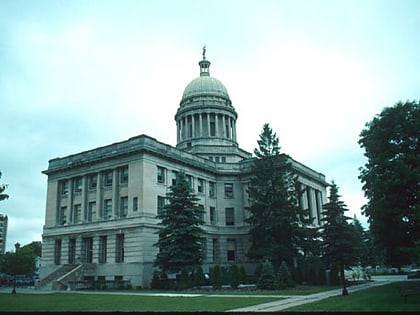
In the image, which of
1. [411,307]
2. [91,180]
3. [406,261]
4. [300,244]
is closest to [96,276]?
[91,180]

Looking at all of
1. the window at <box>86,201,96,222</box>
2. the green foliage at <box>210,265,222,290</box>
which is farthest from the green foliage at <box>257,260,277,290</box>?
the window at <box>86,201,96,222</box>

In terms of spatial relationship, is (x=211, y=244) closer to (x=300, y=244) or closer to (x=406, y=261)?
(x=300, y=244)

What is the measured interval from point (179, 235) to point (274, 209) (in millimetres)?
10341

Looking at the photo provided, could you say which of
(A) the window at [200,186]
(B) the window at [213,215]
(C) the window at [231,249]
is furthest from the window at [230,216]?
(A) the window at [200,186]

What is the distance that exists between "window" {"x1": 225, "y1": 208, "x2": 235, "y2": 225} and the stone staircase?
1793 cm

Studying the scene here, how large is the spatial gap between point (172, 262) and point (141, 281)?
16.3ft

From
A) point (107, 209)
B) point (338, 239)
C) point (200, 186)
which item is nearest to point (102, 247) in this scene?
point (107, 209)

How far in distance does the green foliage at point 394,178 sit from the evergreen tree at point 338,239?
7241 mm

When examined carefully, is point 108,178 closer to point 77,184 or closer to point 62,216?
point 77,184

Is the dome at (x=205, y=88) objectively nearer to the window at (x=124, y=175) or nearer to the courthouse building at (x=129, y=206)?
the courthouse building at (x=129, y=206)

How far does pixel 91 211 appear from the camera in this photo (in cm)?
4541

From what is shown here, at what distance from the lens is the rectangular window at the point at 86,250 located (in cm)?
4388

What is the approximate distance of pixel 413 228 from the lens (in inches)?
1129

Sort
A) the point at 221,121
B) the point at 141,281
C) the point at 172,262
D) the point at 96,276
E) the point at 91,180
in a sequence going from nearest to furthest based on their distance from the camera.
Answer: the point at 172,262
the point at 141,281
the point at 96,276
the point at 91,180
the point at 221,121
